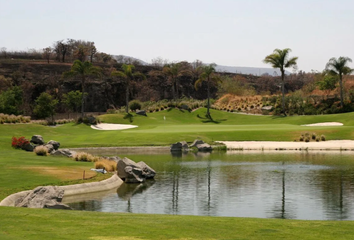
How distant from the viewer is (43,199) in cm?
2053

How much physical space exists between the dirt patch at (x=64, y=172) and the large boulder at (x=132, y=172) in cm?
188

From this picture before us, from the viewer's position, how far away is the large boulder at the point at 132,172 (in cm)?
3125

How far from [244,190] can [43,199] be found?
35.8 ft

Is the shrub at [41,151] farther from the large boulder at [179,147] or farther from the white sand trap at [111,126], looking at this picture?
the white sand trap at [111,126]

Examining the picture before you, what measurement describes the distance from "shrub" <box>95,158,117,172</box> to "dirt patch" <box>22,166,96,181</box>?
1637mm

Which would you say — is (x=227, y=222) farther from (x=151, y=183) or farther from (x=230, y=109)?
(x=230, y=109)

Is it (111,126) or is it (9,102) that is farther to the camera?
(9,102)

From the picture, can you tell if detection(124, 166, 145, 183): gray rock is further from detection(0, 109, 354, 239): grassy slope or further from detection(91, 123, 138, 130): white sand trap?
detection(91, 123, 138, 130): white sand trap

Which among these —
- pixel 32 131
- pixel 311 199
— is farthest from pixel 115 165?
pixel 32 131

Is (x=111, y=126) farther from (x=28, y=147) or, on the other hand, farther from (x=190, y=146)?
(x=28, y=147)

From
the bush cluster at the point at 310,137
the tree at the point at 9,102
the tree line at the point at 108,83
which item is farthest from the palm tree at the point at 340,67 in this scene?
the tree at the point at 9,102

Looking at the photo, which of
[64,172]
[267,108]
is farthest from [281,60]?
[64,172]

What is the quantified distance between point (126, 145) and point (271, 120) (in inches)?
1211

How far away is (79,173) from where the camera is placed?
30078mm
